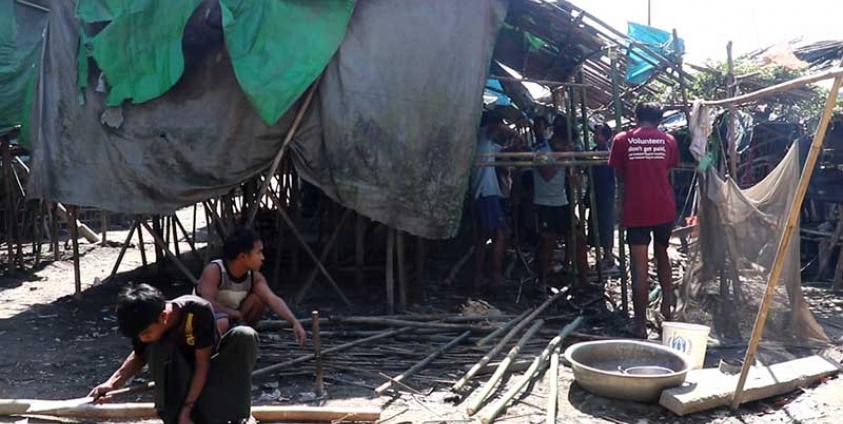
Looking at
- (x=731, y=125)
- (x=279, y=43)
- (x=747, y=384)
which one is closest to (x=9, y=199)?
(x=279, y=43)

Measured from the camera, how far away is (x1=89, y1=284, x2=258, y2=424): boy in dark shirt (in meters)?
3.23

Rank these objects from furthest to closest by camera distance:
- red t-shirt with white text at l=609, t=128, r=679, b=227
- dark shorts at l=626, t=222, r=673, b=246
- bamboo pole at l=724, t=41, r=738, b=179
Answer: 1. bamboo pole at l=724, t=41, r=738, b=179
2. dark shorts at l=626, t=222, r=673, b=246
3. red t-shirt with white text at l=609, t=128, r=679, b=227

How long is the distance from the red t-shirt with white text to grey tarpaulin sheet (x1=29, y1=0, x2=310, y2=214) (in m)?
2.90

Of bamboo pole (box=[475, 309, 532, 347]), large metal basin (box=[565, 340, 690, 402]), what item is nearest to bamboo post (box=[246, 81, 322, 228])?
bamboo pole (box=[475, 309, 532, 347])

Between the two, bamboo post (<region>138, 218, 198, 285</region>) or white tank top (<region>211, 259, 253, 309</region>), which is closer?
white tank top (<region>211, 259, 253, 309</region>)

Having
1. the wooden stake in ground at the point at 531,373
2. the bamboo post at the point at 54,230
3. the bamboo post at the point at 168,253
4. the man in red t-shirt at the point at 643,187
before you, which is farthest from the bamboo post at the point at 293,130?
the bamboo post at the point at 54,230

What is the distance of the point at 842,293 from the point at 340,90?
5929mm

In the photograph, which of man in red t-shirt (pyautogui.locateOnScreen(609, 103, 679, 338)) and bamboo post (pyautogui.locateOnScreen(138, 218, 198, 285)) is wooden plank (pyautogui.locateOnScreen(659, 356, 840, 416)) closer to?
man in red t-shirt (pyautogui.locateOnScreen(609, 103, 679, 338))

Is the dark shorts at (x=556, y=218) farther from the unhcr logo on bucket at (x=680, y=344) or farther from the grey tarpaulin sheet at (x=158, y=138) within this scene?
the grey tarpaulin sheet at (x=158, y=138)

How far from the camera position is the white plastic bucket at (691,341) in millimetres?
5043

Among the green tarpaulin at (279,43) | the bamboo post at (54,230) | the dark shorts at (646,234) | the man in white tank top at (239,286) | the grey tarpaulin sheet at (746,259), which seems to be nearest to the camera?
the man in white tank top at (239,286)

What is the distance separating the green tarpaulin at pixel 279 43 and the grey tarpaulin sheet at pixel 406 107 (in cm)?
17

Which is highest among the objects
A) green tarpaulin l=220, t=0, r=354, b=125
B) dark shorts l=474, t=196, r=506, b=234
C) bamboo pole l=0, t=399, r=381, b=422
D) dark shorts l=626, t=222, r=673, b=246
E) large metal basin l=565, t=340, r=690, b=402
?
green tarpaulin l=220, t=0, r=354, b=125

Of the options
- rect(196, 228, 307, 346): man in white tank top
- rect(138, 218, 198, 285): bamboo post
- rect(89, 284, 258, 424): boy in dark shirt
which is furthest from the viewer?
rect(138, 218, 198, 285): bamboo post
